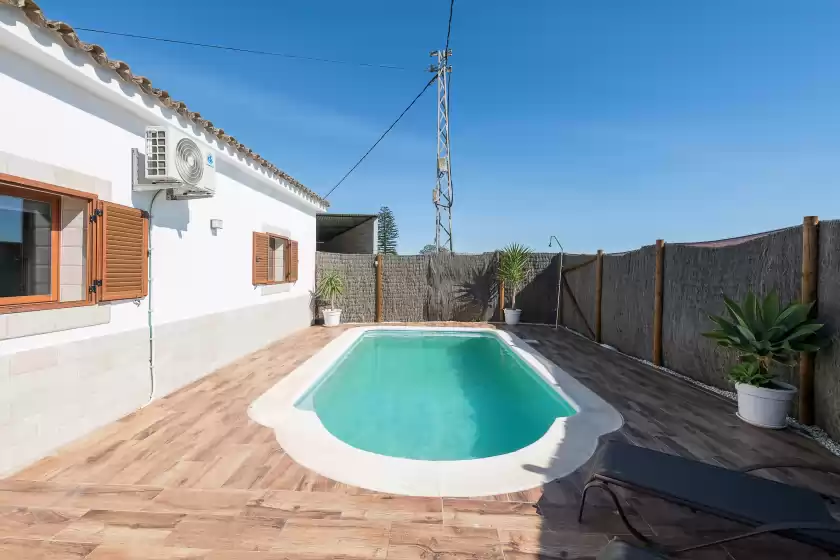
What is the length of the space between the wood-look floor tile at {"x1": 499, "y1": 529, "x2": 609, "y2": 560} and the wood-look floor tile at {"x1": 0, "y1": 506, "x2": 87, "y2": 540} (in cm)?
253

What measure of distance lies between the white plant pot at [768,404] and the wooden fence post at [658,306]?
7.57 ft

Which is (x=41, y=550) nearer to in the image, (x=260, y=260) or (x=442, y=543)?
(x=442, y=543)

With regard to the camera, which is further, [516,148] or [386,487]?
[516,148]

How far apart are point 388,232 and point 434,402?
136 feet

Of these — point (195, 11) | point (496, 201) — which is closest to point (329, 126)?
point (195, 11)

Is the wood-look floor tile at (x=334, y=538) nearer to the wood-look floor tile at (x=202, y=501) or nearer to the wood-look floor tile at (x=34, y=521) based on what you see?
the wood-look floor tile at (x=202, y=501)

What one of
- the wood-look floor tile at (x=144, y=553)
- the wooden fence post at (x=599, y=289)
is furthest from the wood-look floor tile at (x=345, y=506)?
the wooden fence post at (x=599, y=289)

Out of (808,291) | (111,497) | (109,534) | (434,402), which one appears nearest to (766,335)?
(808,291)

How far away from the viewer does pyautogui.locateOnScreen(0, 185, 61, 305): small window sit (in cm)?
299

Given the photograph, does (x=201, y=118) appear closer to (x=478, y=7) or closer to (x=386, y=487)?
(x=386, y=487)

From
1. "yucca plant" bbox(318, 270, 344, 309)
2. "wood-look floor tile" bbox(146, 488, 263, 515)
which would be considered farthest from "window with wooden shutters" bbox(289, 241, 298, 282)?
"wood-look floor tile" bbox(146, 488, 263, 515)

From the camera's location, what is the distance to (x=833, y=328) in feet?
11.6

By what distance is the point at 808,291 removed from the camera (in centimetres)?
379

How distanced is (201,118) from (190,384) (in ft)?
11.3
